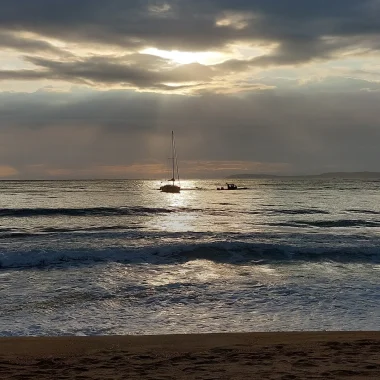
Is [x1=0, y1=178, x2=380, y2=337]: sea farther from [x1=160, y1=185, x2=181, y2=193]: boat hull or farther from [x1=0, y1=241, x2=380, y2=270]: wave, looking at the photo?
[x1=160, y1=185, x2=181, y2=193]: boat hull

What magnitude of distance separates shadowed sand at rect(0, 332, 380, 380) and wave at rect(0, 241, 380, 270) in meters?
10.6

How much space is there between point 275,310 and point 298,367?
476 centimetres

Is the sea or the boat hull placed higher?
the sea

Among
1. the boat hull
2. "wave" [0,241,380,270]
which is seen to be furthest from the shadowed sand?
the boat hull

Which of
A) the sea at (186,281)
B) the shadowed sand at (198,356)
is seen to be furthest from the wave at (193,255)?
the shadowed sand at (198,356)

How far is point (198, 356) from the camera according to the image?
754cm

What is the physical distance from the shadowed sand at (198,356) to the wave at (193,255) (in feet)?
34.8

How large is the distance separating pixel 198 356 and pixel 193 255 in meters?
14.4

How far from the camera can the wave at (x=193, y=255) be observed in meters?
19.7

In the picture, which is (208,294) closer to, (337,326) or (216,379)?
(337,326)

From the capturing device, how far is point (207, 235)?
28.3 m

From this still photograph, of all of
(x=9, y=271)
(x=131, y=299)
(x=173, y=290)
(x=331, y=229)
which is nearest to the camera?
(x=131, y=299)

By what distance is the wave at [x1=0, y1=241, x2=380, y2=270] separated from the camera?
19.7 m

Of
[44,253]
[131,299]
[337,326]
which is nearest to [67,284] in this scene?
[131,299]
